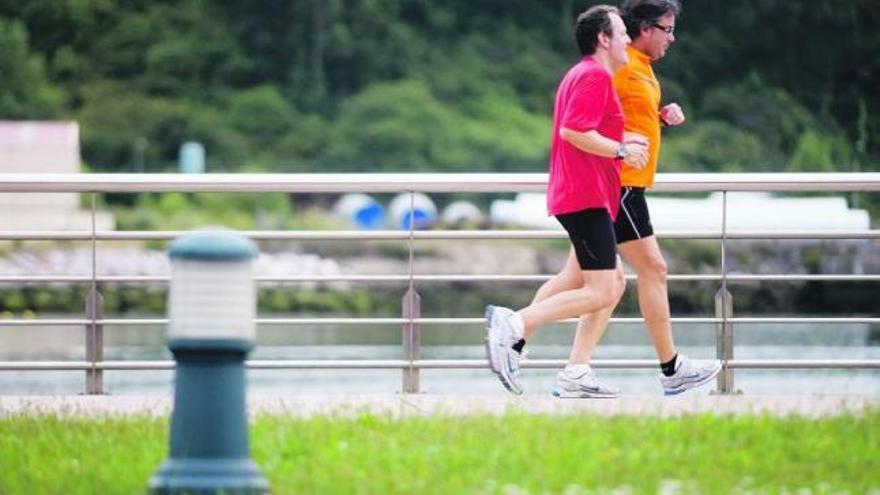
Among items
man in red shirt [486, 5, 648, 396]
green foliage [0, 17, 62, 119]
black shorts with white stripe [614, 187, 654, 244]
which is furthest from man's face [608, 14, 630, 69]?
green foliage [0, 17, 62, 119]

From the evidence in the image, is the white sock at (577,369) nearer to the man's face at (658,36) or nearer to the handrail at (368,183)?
the handrail at (368,183)

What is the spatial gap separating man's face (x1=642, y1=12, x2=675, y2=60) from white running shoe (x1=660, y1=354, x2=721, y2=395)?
1330mm

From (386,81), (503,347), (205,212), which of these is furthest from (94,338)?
(386,81)

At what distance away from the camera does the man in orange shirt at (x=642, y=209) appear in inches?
373

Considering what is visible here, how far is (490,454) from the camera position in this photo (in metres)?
7.39

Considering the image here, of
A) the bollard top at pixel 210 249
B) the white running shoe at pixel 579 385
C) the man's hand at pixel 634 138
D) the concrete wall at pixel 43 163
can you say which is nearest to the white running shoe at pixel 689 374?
the white running shoe at pixel 579 385

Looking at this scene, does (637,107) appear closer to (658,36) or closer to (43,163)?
(658,36)

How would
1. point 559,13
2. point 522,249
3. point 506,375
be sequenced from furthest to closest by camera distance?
point 559,13 < point 522,249 < point 506,375

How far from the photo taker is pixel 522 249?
7550 cm

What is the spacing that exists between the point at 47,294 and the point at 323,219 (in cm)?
1832

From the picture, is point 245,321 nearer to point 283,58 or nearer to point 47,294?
point 47,294

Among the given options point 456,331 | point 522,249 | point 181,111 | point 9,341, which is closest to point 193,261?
point 9,341

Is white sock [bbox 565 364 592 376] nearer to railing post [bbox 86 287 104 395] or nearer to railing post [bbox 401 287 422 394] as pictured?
railing post [bbox 401 287 422 394]

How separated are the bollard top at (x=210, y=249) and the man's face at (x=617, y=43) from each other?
3.52m
